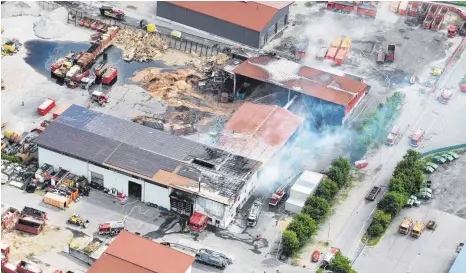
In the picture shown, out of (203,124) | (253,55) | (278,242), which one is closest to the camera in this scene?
(278,242)

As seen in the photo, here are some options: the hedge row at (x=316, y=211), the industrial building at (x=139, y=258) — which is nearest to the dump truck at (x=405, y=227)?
the hedge row at (x=316, y=211)

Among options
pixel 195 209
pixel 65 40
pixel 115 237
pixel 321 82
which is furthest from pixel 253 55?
pixel 115 237

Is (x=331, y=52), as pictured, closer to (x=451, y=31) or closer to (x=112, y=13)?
(x=451, y=31)

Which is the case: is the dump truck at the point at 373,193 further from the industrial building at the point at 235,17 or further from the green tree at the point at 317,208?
the industrial building at the point at 235,17

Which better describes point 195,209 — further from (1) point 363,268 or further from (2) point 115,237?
(1) point 363,268

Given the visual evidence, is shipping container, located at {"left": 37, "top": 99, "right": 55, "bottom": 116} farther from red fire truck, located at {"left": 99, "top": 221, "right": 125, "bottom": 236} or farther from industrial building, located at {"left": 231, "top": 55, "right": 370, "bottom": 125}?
red fire truck, located at {"left": 99, "top": 221, "right": 125, "bottom": 236}

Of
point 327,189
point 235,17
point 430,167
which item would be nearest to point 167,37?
point 235,17
